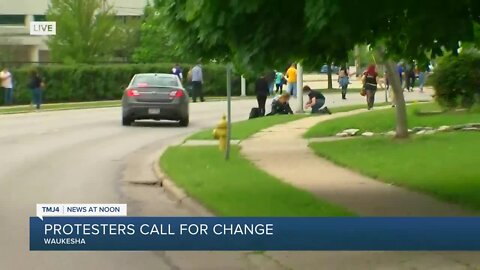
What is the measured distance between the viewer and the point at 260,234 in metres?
8.66

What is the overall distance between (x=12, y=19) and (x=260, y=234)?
2031 inches

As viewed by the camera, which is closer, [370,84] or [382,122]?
[382,122]

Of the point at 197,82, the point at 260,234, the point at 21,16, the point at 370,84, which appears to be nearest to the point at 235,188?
the point at 260,234

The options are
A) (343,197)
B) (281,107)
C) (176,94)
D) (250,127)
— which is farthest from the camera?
(281,107)

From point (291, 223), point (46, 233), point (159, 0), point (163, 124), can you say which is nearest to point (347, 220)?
point (291, 223)

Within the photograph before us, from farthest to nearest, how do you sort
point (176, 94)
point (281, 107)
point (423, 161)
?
point (281, 107), point (176, 94), point (423, 161)

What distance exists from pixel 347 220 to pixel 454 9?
7.74 feet

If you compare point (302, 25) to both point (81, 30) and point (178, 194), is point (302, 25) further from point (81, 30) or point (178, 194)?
point (81, 30)

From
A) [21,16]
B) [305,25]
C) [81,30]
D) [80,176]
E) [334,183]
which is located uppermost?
[21,16]

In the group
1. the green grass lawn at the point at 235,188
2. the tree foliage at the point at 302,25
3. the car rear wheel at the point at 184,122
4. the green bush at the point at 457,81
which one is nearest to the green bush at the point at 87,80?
the car rear wheel at the point at 184,122

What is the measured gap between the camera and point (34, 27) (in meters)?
32.3

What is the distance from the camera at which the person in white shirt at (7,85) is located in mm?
37906

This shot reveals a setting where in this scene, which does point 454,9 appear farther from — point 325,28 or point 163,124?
point 163,124

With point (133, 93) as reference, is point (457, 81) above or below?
above
